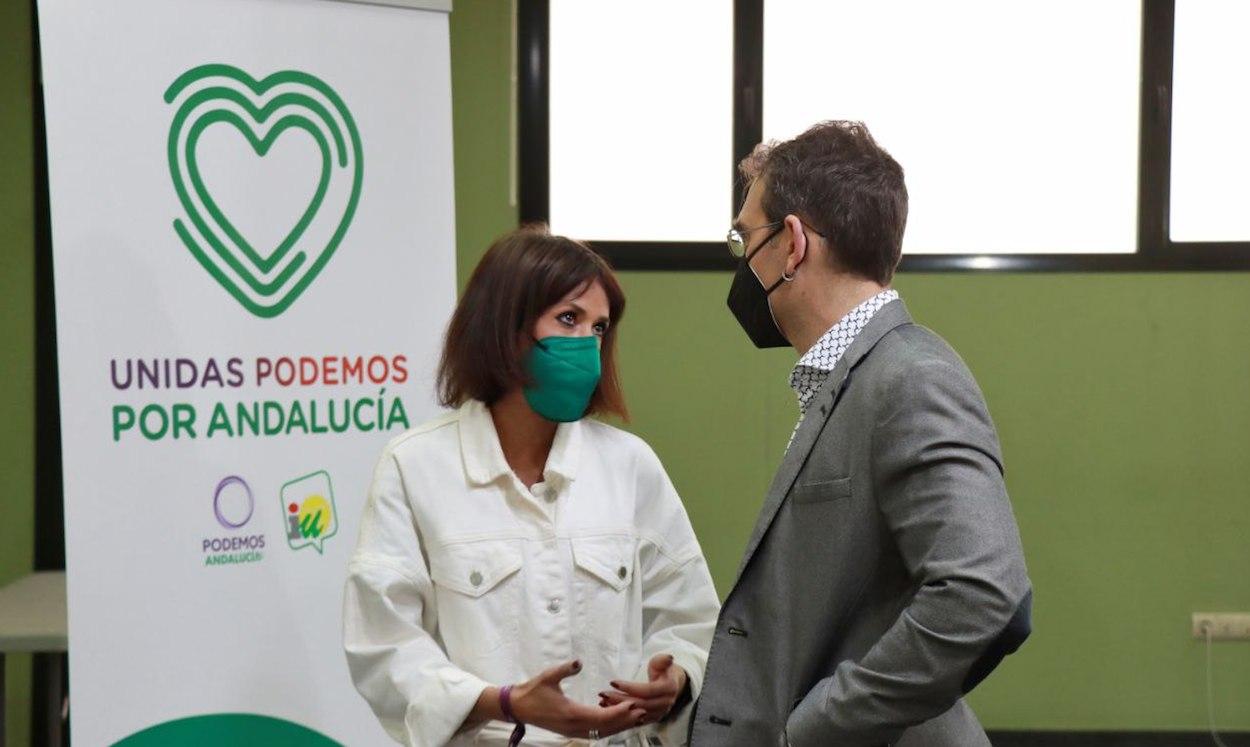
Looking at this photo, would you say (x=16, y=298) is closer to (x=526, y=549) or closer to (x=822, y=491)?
(x=526, y=549)

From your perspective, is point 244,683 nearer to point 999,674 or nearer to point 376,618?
point 376,618

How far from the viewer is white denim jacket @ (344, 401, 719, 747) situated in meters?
1.65

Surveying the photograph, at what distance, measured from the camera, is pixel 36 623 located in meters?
2.86

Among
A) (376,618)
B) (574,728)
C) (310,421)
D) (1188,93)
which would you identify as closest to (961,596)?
(574,728)

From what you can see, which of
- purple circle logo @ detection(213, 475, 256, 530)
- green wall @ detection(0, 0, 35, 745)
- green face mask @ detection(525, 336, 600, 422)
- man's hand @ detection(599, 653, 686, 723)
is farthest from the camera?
green wall @ detection(0, 0, 35, 745)

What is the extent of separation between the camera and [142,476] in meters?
2.37

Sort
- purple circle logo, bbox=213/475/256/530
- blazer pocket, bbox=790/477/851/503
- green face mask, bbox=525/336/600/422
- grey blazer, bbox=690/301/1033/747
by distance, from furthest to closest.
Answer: purple circle logo, bbox=213/475/256/530 → green face mask, bbox=525/336/600/422 → blazer pocket, bbox=790/477/851/503 → grey blazer, bbox=690/301/1033/747

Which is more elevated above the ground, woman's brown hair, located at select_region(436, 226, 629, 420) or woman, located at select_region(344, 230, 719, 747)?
woman's brown hair, located at select_region(436, 226, 629, 420)

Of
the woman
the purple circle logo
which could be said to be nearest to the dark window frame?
the purple circle logo

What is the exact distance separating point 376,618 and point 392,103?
1.36 meters

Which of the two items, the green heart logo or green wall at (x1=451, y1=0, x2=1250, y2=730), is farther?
green wall at (x1=451, y1=0, x2=1250, y2=730)

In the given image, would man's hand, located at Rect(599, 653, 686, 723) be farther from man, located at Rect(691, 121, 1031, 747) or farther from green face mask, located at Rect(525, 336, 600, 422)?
green face mask, located at Rect(525, 336, 600, 422)

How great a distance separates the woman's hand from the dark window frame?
8.13ft

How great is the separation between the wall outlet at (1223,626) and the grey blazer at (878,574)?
2.88 metres
